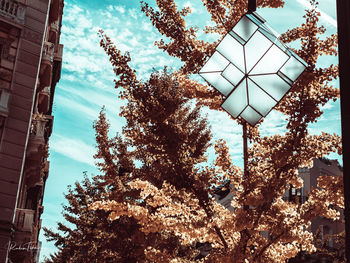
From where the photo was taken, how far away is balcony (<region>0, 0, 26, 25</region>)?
14477 millimetres

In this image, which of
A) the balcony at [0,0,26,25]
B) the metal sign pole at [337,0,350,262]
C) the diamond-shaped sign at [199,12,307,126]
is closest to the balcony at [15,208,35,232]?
the balcony at [0,0,26,25]

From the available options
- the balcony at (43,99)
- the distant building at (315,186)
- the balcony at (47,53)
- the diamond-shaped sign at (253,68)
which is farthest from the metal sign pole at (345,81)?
the distant building at (315,186)

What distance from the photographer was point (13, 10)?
14812mm

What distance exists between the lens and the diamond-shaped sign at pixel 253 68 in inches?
80.3

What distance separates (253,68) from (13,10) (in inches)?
602

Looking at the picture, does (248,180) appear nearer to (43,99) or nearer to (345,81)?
(345,81)

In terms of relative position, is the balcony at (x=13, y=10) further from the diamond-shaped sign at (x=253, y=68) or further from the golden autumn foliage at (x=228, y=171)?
the diamond-shaped sign at (x=253, y=68)

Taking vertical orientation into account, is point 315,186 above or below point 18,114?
above

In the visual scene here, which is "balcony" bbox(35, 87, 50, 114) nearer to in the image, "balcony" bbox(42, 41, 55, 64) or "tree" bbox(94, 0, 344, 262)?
"balcony" bbox(42, 41, 55, 64)

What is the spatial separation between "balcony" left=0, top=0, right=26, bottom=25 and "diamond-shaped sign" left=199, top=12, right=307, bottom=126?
47.8ft

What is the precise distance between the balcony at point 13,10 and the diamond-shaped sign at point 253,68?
14.6 meters

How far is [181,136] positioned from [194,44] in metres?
1.83

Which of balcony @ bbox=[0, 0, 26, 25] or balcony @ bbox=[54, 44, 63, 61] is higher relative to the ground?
balcony @ bbox=[54, 44, 63, 61]

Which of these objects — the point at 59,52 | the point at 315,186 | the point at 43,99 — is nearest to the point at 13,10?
the point at 43,99
